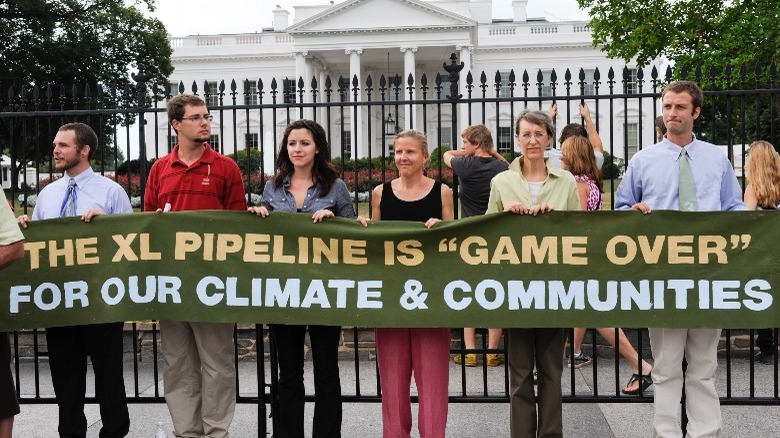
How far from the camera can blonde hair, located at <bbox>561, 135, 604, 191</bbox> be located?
5.82m

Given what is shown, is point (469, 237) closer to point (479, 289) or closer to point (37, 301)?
point (479, 289)

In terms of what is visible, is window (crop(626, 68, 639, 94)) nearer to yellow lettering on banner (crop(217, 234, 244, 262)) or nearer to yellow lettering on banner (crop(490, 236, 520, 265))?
yellow lettering on banner (crop(490, 236, 520, 265))

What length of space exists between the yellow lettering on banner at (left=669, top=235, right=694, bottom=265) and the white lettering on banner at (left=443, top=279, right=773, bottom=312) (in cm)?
11

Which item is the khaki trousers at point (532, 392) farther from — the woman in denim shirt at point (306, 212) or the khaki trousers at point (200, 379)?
the khaki trousers at point (200, 379)

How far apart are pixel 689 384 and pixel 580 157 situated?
Answer: 2.14 meters

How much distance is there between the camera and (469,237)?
14.0 feet

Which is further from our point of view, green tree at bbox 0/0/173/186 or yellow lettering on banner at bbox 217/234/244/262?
green tree at bbox 0/0/173/186

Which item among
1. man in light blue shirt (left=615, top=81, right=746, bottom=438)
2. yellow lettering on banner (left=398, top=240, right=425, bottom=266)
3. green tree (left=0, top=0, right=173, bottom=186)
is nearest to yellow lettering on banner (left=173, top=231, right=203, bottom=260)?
yellow lettering on banner (left=398, top=240, right=425, bottom=266)

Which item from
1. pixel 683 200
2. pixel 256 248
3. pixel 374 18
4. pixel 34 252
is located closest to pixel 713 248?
pixel 683 200

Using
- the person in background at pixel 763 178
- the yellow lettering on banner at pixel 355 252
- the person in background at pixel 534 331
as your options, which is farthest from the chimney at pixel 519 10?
the yellow lettering on banner at pixel 355 252

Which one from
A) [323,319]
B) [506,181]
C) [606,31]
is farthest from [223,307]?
[606,31]

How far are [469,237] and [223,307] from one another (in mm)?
1408

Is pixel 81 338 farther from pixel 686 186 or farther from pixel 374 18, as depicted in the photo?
pixel 374 18

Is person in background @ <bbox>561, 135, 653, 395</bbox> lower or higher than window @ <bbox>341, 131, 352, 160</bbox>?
lower
